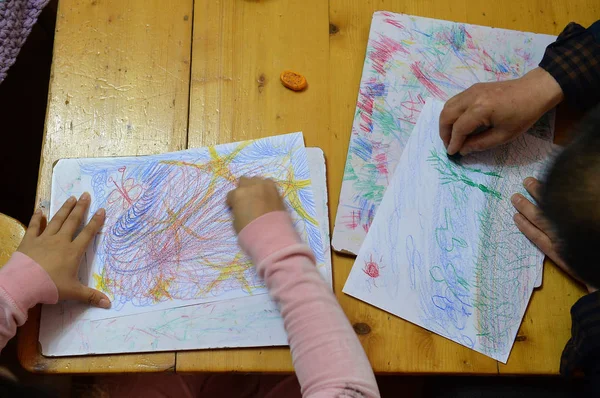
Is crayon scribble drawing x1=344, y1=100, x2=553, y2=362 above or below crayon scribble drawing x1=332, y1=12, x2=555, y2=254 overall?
below

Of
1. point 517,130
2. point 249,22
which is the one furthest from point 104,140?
point 517,130

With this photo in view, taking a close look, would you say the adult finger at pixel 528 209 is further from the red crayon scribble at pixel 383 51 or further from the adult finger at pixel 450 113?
the red crayon scribble at pixel 383 51

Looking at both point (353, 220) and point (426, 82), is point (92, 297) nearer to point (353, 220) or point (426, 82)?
point (353, 220)

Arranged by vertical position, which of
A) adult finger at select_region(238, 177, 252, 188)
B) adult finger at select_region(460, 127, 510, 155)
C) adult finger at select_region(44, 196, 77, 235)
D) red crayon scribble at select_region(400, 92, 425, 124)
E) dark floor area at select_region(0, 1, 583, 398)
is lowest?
dark floor area at select_region(0, 1, 583, 398)

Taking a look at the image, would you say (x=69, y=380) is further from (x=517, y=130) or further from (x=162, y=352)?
(x=517, y=130)

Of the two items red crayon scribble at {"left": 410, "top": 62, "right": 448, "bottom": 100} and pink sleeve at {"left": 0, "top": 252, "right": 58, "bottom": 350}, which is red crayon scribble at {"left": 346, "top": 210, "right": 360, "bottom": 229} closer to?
red crayon scribble at {"left": 410, "top": 62, "right": 448, "bottom": 100}

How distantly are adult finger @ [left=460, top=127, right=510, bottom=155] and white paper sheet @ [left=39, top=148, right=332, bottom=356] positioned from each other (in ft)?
1.20

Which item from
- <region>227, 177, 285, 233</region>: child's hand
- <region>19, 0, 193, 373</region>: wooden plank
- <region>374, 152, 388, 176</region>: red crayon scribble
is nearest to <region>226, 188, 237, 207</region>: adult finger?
<region>227, 177, 285, 233</region>: child's hand

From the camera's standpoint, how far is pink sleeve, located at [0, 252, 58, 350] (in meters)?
0.59

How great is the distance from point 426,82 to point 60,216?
580mm

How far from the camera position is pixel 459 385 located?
0.76 metres

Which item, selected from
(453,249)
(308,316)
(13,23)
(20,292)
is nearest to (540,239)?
(453,249)

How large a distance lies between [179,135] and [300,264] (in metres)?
0.27

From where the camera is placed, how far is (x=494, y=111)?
0.68 m
